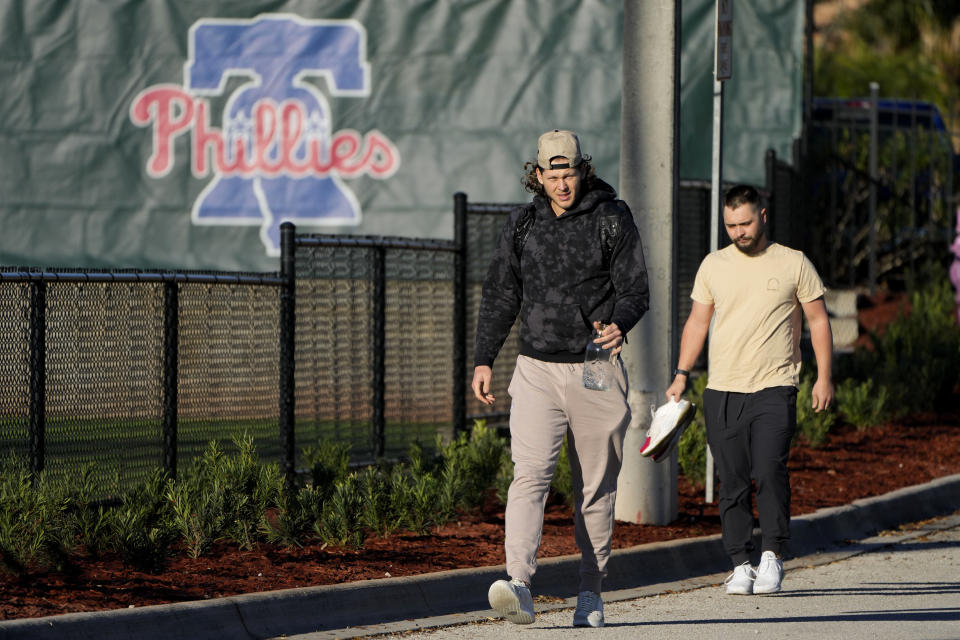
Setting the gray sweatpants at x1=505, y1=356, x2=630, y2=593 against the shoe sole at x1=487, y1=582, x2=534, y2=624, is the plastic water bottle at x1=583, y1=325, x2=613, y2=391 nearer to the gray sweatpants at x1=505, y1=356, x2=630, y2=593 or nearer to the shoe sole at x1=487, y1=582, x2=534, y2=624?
the gray sweatpants at x1=505, y1=356, x2=630, y2=593

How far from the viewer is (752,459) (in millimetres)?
7852

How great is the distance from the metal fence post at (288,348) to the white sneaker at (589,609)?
3123mm

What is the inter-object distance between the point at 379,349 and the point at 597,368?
4288 millimetres

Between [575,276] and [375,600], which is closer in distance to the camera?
[575,276]

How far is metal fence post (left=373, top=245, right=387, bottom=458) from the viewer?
1075cm

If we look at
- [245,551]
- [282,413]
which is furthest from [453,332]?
[245,551]

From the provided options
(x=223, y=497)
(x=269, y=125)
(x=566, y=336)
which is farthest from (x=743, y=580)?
(x=269, y=125)

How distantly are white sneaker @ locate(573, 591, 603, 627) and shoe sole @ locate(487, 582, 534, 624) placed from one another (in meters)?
0.50

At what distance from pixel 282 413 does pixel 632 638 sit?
11.4ft

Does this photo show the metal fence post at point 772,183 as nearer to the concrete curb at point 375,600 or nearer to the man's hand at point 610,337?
the concrete curb at point 375,600

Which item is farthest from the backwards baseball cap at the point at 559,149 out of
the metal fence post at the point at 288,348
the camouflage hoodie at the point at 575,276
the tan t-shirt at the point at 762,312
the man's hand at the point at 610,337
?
the metal fence post at the point at 288,348

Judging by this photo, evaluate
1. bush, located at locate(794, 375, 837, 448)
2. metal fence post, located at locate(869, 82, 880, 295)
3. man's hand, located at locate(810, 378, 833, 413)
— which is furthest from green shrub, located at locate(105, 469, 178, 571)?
metal fence post, located at locate(869, 82, 880, 295)

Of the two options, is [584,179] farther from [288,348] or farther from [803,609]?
[288,348]

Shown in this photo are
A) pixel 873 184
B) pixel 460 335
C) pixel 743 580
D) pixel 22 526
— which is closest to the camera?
pixel 22 526
